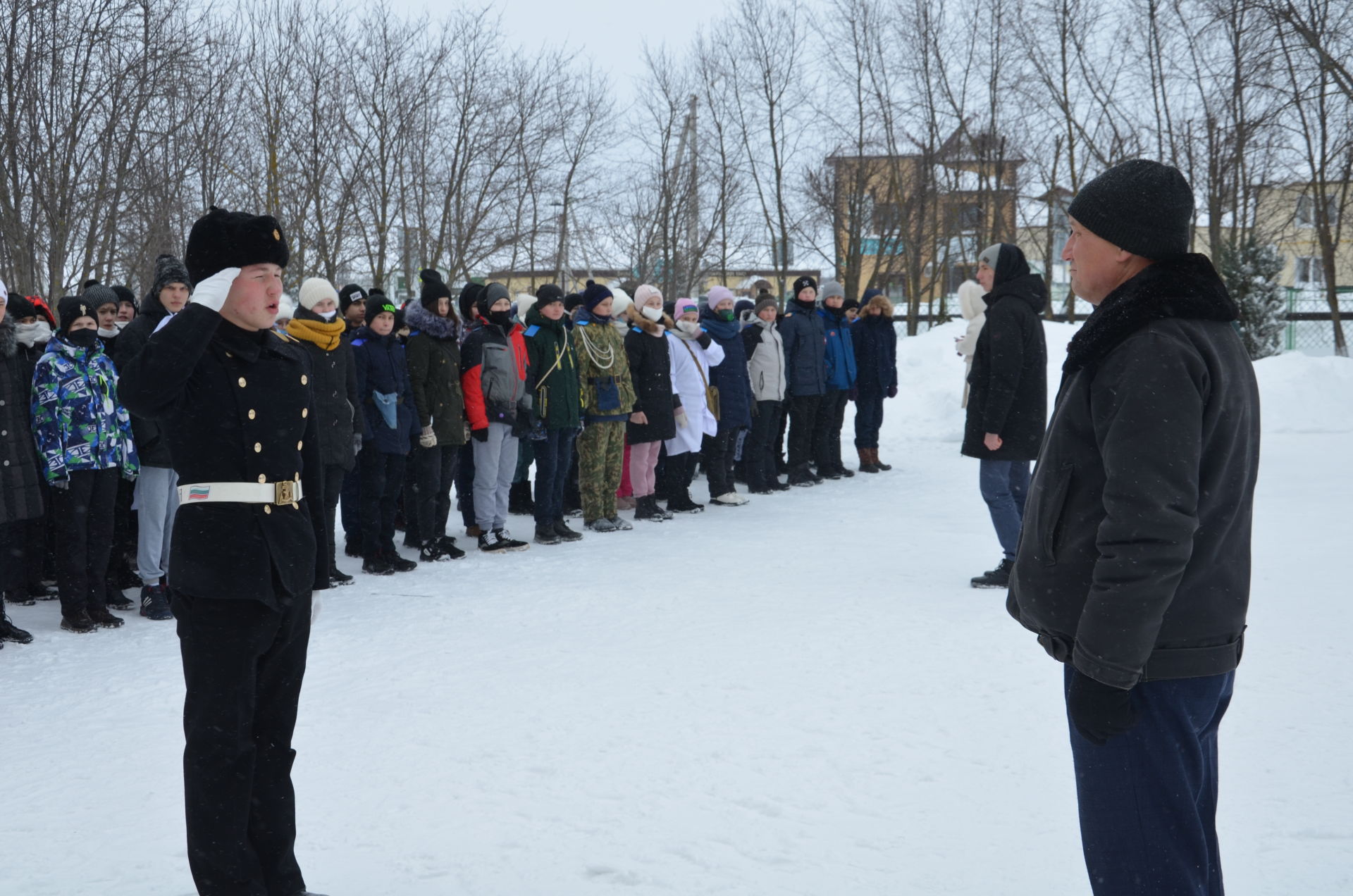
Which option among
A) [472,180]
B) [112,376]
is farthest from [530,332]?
[472,180]

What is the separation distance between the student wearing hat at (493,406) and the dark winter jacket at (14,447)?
119 inches

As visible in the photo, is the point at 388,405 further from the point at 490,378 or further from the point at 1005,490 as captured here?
the point at 1005,490

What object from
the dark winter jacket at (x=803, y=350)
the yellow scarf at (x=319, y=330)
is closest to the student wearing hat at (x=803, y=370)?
the dark winter jacket at (x=803, y=350)

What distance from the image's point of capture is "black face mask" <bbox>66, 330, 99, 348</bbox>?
6547 mm

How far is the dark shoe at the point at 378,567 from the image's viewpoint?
8.00 m

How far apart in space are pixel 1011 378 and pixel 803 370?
5.73m

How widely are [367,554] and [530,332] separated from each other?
90.1 inches

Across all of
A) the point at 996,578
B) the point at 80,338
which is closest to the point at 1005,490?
the point at 996,578

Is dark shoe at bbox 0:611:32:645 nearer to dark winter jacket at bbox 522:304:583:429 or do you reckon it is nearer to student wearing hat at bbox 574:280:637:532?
dark winter jacket at bbox 522:304:583:429

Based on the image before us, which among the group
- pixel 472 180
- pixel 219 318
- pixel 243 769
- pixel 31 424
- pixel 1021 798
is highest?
pixel 472 180

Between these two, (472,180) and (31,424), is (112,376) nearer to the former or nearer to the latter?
(31,424)

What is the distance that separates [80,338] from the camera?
6.56 m

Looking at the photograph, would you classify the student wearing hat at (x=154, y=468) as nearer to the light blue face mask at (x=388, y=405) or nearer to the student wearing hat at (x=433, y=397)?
the light blue face mask at (x=388, y=405)

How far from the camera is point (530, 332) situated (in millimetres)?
9352
